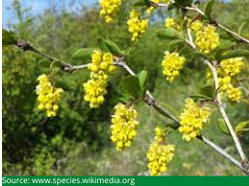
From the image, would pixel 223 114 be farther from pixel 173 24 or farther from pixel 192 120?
pixel 173 24

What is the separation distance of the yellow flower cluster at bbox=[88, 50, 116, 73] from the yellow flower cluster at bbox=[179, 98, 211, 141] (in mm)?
226

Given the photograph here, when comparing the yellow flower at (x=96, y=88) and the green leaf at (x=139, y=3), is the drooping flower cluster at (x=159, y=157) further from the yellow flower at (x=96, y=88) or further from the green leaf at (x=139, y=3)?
the green leaf at (x=139, y=3)

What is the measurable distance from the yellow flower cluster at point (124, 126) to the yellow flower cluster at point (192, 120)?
0.41 ft

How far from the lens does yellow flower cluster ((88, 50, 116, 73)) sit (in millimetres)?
1322

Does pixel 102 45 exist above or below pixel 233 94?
above

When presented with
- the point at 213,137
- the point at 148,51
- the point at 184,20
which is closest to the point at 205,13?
the point at 184,20

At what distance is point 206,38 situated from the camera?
5.10ft

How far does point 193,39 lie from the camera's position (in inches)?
65.4

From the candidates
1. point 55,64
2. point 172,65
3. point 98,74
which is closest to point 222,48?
point 172,65

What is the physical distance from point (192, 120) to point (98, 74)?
10.9 inches

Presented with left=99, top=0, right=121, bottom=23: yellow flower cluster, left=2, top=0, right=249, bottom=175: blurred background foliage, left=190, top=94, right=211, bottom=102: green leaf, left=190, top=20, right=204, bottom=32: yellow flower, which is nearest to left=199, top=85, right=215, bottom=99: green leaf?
left=190, top=94, right=211, bottom=102: green leaf

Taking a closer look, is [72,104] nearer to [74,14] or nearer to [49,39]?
[49,39]

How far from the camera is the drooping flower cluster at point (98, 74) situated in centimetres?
133

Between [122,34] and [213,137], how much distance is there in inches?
131
